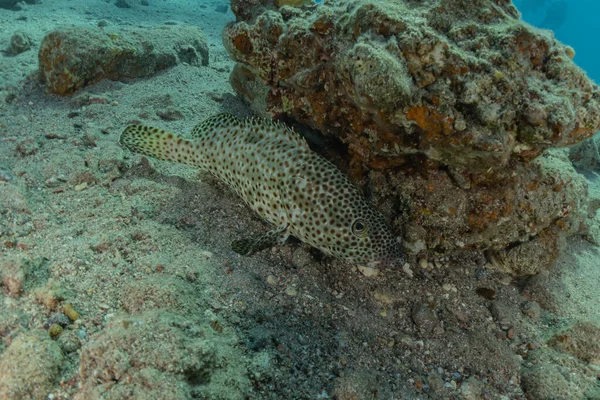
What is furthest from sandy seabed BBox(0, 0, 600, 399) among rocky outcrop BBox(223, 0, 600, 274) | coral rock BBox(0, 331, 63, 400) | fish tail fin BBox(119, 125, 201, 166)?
rocky outcrop BBox(223, 0, 600, 274)

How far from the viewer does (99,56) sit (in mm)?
7211

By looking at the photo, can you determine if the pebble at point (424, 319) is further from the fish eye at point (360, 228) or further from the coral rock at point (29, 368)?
the coral rock at point (29, 368)

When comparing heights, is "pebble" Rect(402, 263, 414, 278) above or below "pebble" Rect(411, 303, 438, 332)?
above

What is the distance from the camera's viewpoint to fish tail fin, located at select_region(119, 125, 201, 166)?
197 inches

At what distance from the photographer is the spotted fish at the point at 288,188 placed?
3957 mm

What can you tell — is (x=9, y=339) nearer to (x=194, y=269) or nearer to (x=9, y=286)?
(x=9, y=286)

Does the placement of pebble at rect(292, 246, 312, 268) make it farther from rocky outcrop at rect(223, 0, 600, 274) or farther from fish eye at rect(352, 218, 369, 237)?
rocky outcrop at rect(223, 0, 600, 274)

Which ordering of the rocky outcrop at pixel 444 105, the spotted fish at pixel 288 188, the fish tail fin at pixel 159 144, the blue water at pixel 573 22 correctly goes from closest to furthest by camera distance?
the rocky outcrop at pixel 444 105 < the spotted fish at pixel 288 188 < the fish tail fin at pixel 159 144 < the blue water at pixel 573 22

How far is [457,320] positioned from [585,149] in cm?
702

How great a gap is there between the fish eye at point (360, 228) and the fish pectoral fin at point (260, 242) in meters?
0.84

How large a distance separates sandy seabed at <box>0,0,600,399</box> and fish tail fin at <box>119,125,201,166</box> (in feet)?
0.99

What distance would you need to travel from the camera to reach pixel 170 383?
91.5 inches

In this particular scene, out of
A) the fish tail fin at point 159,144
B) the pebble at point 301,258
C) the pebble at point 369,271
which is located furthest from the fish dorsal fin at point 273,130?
the pebble at point 369,271

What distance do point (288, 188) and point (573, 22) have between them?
143m
